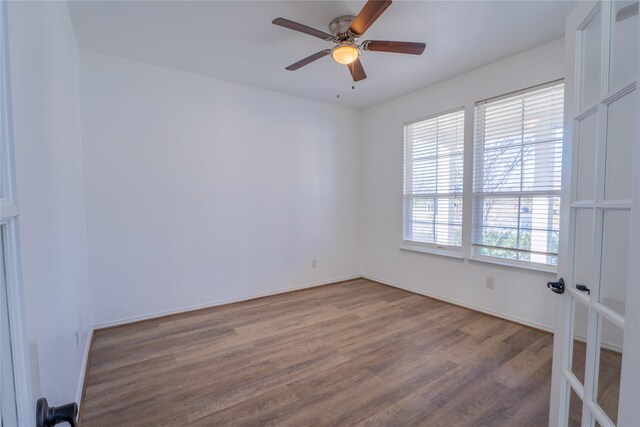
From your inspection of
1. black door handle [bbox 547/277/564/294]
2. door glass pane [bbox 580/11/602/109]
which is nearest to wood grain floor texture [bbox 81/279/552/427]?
black door handle [bbox 547/277/564/294]

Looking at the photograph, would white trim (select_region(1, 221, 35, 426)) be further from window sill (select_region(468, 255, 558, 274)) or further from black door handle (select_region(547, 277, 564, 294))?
window sill (select_region(468, 255, 558, 274))

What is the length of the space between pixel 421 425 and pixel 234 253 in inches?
105

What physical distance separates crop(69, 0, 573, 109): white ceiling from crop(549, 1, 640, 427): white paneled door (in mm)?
1326

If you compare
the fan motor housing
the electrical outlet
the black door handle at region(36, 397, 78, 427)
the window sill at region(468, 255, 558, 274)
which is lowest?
the electrical outlet

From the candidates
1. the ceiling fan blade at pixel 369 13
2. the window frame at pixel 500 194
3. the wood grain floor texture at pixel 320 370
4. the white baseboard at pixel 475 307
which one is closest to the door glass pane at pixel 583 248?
the wood grain floor texture at pixel 320 370

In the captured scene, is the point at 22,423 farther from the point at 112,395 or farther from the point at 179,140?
the point at 179,140

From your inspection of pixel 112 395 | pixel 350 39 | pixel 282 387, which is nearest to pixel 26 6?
pixel 350 39

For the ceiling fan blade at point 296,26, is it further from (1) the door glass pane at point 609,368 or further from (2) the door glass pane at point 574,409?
(2) the door glass pane at point 574,409

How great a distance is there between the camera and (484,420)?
5.61 feet

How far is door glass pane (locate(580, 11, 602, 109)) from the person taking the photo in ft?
3.44

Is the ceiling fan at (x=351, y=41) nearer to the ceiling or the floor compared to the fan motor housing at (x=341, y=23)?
nearer to the floor

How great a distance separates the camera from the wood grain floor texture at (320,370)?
1757 mm

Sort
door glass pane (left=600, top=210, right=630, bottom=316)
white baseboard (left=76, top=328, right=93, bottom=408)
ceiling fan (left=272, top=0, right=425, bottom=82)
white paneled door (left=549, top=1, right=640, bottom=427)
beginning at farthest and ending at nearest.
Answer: ceiling fan (left=272, top=0, right=425, bottom=82)
white baseboard (left=76, top=328, right=93, bottom=408)
door glass pane (left=600, top=210, right=630, bottom=316)
white paneled door (left=549, top=1, right=640, bottom=427)

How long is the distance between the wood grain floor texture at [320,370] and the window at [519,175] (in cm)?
82
